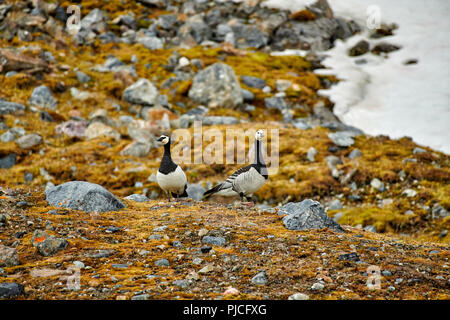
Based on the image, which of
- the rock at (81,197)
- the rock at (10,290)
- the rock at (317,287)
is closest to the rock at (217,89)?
the rock at (81,197)

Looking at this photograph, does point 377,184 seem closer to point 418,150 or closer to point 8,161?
point 418,150

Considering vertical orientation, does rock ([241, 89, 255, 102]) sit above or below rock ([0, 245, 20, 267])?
below

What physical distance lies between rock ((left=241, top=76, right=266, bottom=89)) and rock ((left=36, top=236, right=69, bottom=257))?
1135 inches

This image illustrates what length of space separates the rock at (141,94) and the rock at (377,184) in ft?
57.3

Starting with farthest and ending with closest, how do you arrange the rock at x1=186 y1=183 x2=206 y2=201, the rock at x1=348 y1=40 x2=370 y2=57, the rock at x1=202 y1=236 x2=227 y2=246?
the rock at x1=348 y1=40 x2=370 y2=57, the rock at x1=186 y1=183 x2=206 y2=201, the rock at x1=202 y1=236 x2=227 y2=246

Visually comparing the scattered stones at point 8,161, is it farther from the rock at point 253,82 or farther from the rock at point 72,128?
the rock at point 253,82

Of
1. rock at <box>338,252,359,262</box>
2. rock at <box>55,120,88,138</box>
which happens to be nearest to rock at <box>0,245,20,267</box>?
rock at <box>338,252,359,262</box>

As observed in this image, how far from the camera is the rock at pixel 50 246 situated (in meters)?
7.10

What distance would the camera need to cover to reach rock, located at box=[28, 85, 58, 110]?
26594mm

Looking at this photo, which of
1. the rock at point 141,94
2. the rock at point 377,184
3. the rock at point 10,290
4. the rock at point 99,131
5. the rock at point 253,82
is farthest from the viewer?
the rock at point 253,82

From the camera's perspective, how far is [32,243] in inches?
289

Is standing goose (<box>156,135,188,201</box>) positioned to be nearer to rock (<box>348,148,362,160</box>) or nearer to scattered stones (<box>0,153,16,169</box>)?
rock (<box>348,148,362,160</box>)
